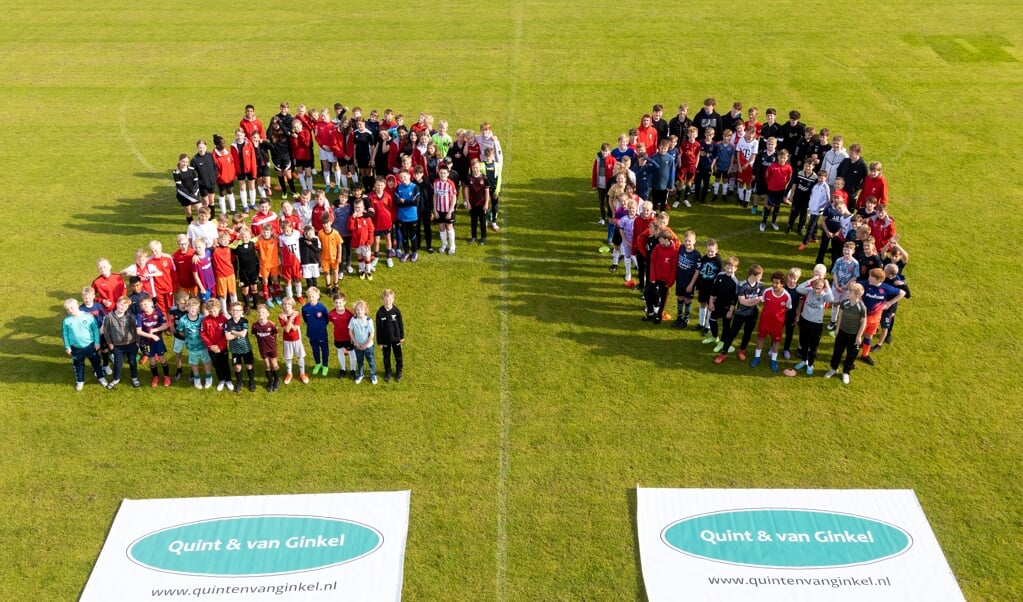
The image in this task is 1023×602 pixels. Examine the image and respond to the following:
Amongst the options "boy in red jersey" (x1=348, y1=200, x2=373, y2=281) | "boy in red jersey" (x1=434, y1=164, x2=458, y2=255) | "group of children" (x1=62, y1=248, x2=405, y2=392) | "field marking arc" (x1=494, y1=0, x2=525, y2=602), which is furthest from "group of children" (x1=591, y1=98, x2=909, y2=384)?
"group of children" (x1=62, y1=248, x2=405, y2=392)

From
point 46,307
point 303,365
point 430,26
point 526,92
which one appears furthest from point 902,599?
point 430,26

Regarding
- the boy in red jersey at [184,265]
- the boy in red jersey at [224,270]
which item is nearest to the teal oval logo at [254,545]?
the boy in red jersey at [224,270]

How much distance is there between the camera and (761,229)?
1644 centimetres

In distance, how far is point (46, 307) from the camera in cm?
1386

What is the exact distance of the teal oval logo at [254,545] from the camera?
357 inches

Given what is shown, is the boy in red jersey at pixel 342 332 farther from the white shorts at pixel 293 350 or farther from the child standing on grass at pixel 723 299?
the child standing on grass at pixel 723 299

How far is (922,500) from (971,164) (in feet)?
40.8

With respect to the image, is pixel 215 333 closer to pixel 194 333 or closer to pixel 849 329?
pixel 194 333

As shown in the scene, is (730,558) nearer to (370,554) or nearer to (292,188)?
(370,554)

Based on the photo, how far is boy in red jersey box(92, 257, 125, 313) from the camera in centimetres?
1212

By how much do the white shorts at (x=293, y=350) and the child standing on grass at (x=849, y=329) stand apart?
8.12 metres

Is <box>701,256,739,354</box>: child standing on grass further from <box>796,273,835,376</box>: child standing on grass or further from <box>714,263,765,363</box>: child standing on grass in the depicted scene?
<box>796,273,835,376</box>: child standing on grass

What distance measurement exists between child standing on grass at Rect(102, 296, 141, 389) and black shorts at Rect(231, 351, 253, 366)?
151 centimetres

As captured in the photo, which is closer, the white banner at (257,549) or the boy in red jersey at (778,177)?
the white banner at (257,549)
